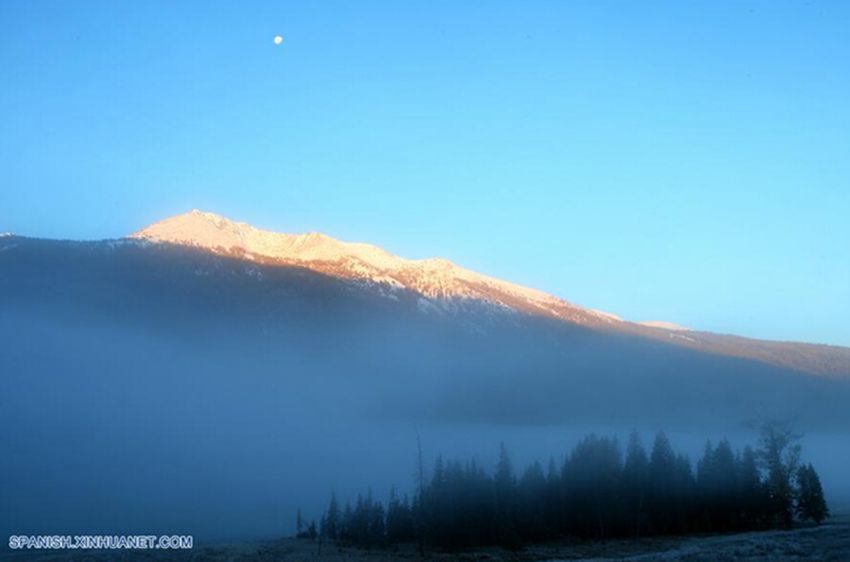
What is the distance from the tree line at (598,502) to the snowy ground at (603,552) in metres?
4.49

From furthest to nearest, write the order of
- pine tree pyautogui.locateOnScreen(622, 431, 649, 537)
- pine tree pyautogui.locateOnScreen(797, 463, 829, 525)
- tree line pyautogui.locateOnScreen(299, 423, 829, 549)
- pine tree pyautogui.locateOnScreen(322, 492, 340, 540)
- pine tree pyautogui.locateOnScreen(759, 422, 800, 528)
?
pine tree pyautogui.locateOnScreen(322, 492, 340, 540), pine tree pyautogui.locateOnScreen(622, 431, 649, 537), pine tree pyautogui.locateOnScreen(797, 463, 829, 525), tree line pyautogui.locateOnScreen(299, 423, 829, 549), pine tree pyautogui.locateOnScreen(759, 422, 800, 528)

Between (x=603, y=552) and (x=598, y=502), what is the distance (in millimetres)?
15426

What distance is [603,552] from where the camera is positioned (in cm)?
6141

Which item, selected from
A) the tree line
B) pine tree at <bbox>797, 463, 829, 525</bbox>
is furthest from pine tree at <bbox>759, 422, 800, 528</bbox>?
pine tree at <bbox>797, 463, 829, 525</bbox>

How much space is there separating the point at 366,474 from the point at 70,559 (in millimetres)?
120406

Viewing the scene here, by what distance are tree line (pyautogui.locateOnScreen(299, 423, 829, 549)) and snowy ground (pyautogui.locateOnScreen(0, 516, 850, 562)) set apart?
14.7 ft

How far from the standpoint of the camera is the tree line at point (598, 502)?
73250mm

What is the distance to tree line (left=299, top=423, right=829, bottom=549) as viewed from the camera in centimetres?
7325

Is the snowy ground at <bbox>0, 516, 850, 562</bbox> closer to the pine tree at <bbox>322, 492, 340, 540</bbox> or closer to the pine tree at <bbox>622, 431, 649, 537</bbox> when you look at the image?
the pine tree at <bbox>622, 431, 649, 537</bbox>

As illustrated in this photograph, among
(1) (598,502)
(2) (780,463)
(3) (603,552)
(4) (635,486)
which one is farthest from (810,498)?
(3) (603,552)

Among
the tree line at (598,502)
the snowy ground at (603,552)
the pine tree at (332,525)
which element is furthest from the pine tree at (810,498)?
the pine tree at (332,525)

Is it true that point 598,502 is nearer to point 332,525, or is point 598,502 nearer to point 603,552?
point 603,552

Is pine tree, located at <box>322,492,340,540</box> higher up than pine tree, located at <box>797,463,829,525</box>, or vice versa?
pine tree, located at <box>797,463,829,525</box>

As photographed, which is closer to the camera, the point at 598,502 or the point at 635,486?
the point at 598,502
